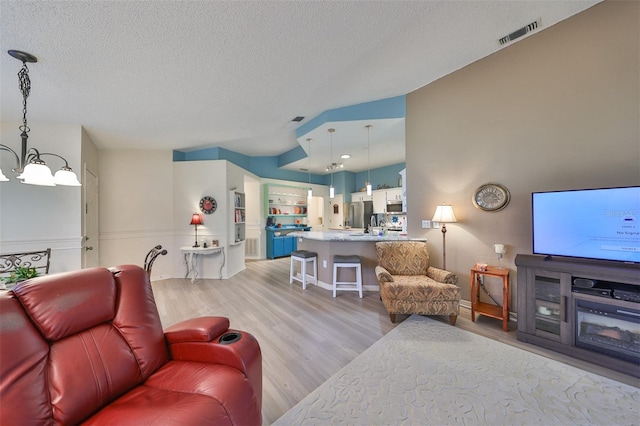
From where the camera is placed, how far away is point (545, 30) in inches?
101

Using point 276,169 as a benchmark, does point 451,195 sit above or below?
below

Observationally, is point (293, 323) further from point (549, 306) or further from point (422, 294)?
point (549, 306)

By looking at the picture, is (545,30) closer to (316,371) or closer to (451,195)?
(451,195)

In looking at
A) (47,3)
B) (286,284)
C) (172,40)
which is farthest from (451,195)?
(47,3)

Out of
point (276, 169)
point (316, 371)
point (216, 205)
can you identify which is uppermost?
point (276, 169)

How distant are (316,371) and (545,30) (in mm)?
4312

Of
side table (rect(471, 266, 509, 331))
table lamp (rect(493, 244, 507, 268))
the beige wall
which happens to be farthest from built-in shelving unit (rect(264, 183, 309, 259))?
table lamp (rect(493, 244, 507, 268))

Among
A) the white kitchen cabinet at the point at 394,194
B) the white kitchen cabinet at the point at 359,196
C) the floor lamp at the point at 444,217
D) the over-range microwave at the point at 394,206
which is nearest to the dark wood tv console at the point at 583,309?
the floor lamp at the point at 444,217

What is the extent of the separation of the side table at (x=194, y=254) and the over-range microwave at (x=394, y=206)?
15.2 ft

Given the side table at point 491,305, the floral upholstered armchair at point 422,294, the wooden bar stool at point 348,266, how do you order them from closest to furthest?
the side table at point 491,305 < the floral upholstered armchair at point 422,294 < the wooden bar stool at point 348,266

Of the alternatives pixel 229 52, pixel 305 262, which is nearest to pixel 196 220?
pixel 305 262

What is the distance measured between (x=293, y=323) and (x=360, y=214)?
17.6 feet

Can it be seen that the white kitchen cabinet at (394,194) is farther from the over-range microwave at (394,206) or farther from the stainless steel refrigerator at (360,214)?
the stainless steel refrigerator at (360,214)

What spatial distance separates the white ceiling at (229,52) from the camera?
1725mm
